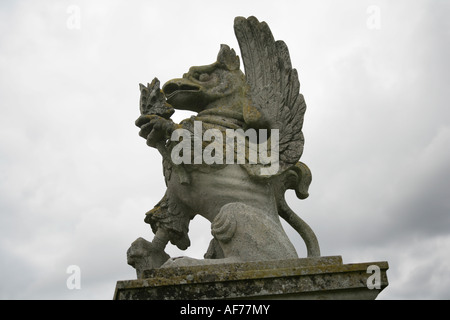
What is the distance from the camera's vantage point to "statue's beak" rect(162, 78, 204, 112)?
5691 millimetres

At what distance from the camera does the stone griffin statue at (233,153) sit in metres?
4.81

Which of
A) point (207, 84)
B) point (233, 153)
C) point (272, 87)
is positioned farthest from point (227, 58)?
point (233, 153)

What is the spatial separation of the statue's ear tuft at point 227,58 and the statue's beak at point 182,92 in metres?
0.42

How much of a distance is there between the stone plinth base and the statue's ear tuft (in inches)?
96.3

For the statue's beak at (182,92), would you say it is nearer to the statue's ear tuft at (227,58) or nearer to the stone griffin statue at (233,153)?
the stone griffin statue at (233,153)

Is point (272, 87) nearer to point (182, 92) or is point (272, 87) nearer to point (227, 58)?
point (227, 58)

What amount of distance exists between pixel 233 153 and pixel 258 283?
151 cm

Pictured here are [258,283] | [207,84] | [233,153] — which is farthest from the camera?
[207,84]

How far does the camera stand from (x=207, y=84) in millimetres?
5781

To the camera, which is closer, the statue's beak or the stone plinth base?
the stone plinth base

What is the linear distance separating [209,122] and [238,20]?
3.82 ft

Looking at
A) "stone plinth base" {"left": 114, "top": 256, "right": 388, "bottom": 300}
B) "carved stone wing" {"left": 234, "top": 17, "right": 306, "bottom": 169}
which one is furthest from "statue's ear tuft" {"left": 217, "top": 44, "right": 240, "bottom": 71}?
"stone plinth base" {"left": 114, "top": 256, "right": 388, "bottom": 300}

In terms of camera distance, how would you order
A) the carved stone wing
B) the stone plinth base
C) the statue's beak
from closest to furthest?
the stone plinth base → the carved stone wing → the statue's beak

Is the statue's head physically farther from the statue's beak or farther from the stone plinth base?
the stone plinth base
